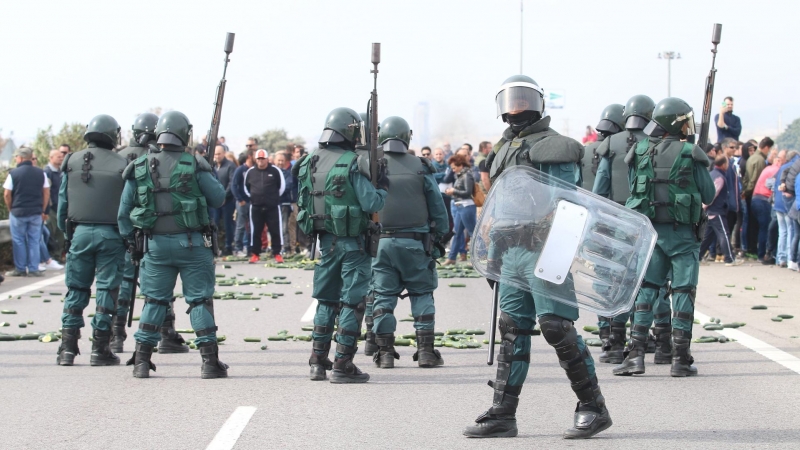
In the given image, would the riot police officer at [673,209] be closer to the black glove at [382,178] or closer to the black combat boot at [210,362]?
the black glove at [382,178]

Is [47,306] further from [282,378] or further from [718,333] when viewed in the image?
[718,333]

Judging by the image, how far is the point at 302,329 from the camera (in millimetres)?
11406

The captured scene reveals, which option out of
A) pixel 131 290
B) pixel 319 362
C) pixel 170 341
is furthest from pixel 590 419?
pixel 131 290

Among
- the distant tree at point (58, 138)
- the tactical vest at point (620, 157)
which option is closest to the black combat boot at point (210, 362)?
the tactical vest at point (620, 157)

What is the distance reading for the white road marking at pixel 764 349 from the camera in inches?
362

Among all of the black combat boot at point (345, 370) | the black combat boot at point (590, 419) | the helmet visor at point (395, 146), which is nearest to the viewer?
the black combat boot at point (590, 419)

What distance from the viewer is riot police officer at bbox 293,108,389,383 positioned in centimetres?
852

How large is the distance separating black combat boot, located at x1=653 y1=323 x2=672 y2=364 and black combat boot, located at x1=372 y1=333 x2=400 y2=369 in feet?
7.19

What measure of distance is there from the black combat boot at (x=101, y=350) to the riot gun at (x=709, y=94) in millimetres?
5600

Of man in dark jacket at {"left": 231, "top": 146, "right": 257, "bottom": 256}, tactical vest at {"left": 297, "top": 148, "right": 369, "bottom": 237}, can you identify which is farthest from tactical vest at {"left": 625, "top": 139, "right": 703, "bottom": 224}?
man in dark jacket at {"left": 231, "top": 146, "right": 257, "bottom": 256}

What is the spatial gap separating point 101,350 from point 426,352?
2731 millimetres

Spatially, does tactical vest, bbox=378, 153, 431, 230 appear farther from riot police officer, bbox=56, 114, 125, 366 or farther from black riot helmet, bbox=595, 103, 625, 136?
riot police officer, bbox=56, 114, 125, 366

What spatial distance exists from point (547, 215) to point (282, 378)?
3065 millimetres

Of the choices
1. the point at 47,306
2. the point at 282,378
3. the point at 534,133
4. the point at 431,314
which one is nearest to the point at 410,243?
the point at 431,314
